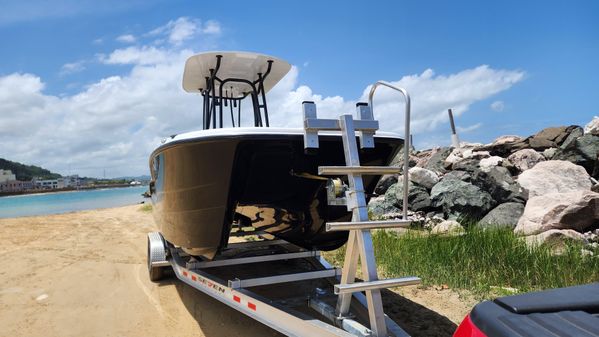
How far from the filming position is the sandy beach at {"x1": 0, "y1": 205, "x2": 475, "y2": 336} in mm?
3703

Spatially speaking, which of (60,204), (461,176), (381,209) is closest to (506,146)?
→ (461,176)

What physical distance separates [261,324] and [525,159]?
938 cm

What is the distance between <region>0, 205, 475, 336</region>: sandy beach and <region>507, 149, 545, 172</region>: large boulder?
7.64 m

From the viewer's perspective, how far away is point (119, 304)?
436 cm

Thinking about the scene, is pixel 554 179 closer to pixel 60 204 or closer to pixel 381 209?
pixel 381 209

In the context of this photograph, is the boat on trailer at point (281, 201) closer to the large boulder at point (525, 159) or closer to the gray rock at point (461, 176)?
the gray rock at point (461, 176)

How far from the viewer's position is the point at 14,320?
4.00 m

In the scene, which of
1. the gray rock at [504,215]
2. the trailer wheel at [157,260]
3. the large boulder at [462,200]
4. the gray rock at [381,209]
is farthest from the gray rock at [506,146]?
the trailer wheel at [157,260]

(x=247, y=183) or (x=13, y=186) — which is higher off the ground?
(x=13, y=186)

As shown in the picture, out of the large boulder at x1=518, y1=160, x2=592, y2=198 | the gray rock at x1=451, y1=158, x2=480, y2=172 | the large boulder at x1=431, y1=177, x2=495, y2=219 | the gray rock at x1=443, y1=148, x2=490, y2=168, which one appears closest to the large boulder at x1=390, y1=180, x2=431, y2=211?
the large boulder at x1=431, y1=177, x2=495, y2=219

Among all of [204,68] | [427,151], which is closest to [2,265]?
[204,68]

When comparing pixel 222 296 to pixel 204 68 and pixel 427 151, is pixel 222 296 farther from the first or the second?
pixel 427 151

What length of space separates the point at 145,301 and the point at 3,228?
825 centimetres

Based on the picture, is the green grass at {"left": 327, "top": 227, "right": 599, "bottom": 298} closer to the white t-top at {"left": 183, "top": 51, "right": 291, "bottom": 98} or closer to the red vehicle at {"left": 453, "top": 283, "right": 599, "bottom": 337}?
the white t-top at {"left": 183, "top": 51, "right": 291, "bottom": 98}
